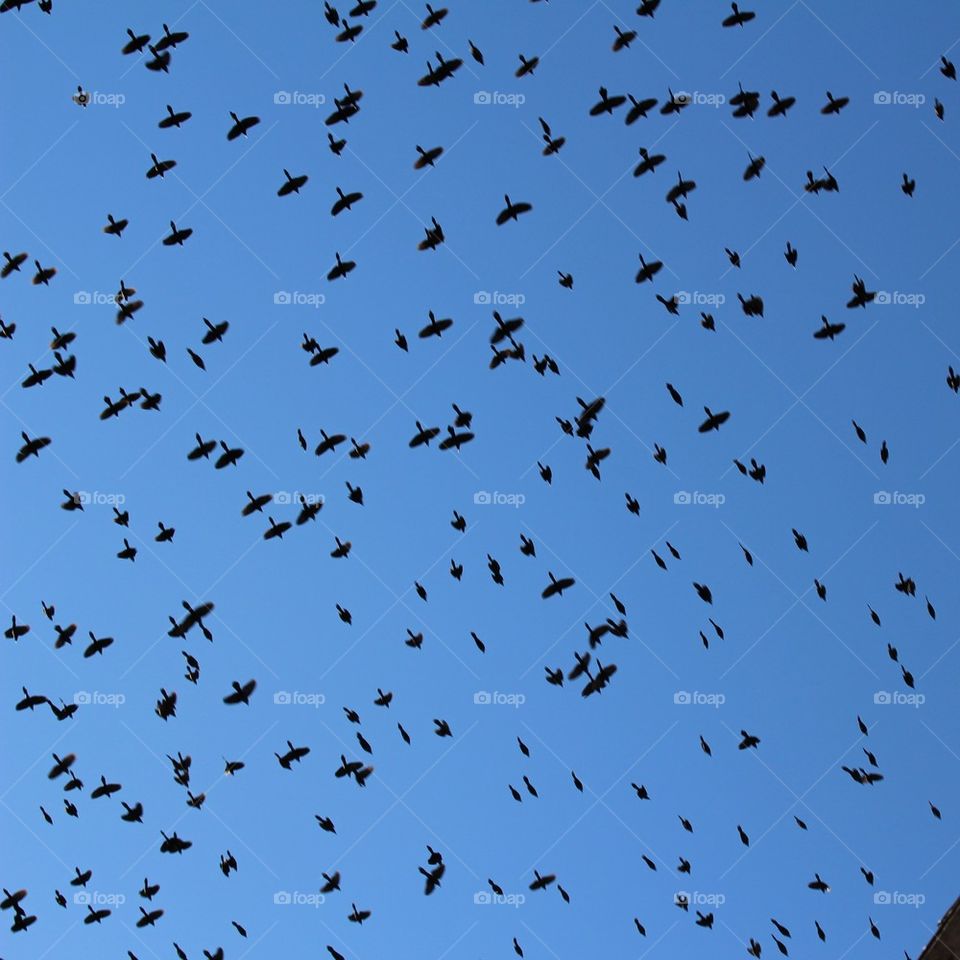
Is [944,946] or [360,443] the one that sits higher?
[944,946]

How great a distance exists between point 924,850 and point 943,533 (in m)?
0.91

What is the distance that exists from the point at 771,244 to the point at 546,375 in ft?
2.54

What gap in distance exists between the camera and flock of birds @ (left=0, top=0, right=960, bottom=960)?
328 centimetres

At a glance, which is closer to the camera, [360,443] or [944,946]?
[944,946]

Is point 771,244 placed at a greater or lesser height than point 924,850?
greater

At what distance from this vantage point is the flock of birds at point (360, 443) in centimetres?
328

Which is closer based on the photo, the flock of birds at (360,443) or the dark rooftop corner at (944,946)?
the dark rooftop corner at (944,946)

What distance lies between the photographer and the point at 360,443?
3.33m

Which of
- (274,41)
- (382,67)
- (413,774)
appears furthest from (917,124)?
(413,774)

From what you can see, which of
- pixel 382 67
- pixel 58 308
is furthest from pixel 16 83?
pixel 382 67

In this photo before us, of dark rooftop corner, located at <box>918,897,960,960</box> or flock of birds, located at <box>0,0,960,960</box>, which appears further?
flock of birds, located at <box>0,0,960,960</box>

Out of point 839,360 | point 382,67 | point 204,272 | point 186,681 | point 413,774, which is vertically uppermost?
Result: point 839,360

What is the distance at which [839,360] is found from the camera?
132 inches

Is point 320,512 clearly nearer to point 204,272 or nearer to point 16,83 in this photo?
point 204,272
